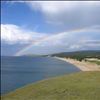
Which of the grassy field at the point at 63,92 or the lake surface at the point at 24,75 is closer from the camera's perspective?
the grassy field at the point at 63,92

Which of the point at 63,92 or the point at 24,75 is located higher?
the point at 63,92

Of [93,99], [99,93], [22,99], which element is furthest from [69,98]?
[22,99]

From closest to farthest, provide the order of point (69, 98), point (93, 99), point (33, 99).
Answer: point (93, 99) → point (69, 98) → point (33, 99)

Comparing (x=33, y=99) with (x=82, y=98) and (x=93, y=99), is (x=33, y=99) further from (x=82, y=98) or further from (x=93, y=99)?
(x=93, y=99)

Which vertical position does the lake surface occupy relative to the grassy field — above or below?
below

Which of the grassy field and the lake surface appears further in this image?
the lake surface

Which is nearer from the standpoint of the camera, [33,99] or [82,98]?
[82,98]

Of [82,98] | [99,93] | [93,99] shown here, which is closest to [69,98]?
[82,98]


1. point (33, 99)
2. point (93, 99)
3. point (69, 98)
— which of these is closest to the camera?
point (93, 99)

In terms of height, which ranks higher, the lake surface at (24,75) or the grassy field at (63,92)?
the grassy field at (63,92)

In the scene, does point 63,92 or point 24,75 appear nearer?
point 63,92

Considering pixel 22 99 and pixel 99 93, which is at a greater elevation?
pixel 99 93
